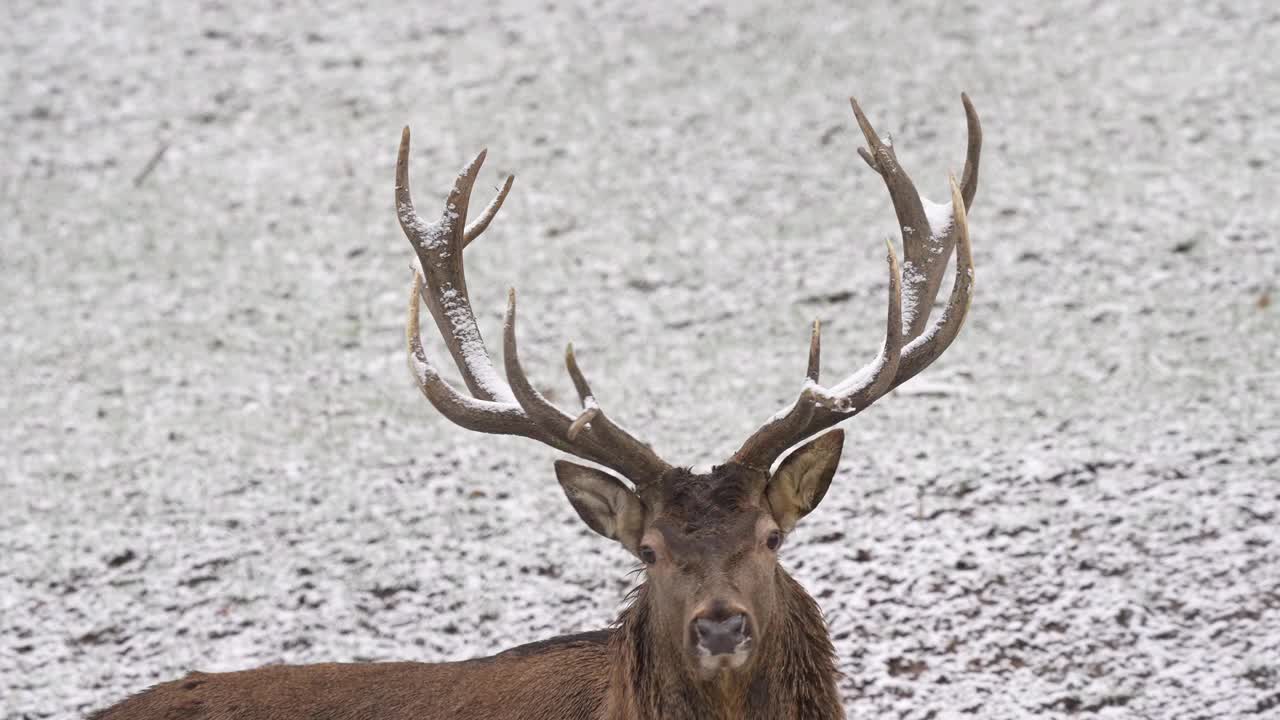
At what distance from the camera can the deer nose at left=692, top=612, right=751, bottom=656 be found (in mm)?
4254

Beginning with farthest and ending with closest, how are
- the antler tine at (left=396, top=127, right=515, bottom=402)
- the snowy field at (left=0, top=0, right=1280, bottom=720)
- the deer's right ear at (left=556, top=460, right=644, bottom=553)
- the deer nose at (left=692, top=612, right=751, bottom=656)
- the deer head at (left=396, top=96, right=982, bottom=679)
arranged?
the snowy field at (left=0, top=0, right=1280, bottom=720) < the antler tine at (left=396, top=127, right=515, bottom=402) < the deer's right ear at (left=556, top=460, right=644, bottom=553) < the deer head at (left=396, top=96, right=982, bottom=679) < the deer nose at (left=692, top=612, right=751, bottom=656)

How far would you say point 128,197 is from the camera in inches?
468

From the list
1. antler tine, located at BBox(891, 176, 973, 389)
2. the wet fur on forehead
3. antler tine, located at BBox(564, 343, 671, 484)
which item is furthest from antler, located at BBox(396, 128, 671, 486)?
antler tine, located at BBox(891, 176, 973, 389)

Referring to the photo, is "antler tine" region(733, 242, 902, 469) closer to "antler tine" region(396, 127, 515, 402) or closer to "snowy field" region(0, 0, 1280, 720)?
"antler tine" region(396, 127, 515, 402)

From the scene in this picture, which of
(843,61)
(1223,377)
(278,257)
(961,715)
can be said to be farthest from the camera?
(843,61)

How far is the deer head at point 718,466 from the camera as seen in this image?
175 inches

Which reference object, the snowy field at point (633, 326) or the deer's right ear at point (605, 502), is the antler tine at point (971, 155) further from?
the snowy field at point (633, 326)

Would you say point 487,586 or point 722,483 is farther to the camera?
point 487,586

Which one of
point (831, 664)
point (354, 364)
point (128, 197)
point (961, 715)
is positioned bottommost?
point (961, 715)

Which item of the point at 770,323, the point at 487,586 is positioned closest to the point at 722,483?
the point at 487,586

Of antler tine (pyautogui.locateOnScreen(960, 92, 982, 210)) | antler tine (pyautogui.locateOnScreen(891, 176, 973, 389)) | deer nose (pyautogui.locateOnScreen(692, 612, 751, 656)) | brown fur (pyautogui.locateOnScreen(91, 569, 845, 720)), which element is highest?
antler tine (pyautogui.locateOnScreen(960, 92, 982, 210))

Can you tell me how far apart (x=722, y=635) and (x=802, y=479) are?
2.68ft

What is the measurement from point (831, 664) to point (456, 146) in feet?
27.7

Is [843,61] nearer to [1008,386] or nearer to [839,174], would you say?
[839,174]
